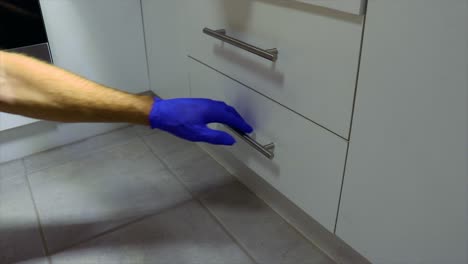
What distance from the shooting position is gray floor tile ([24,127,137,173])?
1358 millimetres

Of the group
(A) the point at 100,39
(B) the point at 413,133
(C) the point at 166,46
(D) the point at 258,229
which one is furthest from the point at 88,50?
A: (B) the point at 413,133

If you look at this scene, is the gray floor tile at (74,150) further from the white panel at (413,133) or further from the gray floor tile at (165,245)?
the white panel at (413,133)

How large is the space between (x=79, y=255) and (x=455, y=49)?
90 centimetres

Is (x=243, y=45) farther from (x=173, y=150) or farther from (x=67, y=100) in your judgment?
(x=173, y=150)

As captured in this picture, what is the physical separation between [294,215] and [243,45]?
0.47 meters

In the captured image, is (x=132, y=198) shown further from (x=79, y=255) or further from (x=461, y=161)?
(x=461, y=161)

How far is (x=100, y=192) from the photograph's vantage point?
3.94 feet

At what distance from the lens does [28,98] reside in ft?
2.50

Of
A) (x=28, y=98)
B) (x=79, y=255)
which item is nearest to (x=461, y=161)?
(x=28, y=98)

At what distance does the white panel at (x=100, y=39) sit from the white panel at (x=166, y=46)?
4 centimetres

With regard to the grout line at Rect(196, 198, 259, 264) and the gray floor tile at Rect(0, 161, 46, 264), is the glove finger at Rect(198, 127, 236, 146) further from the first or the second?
the gray floor tile at Rect(0, 161, 46, 264)

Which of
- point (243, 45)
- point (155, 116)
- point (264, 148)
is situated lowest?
point (264, 148)

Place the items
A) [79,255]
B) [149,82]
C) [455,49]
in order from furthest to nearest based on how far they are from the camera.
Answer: [149,82] → [79,255] → [455,49]

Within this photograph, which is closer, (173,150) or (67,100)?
(67,100)
